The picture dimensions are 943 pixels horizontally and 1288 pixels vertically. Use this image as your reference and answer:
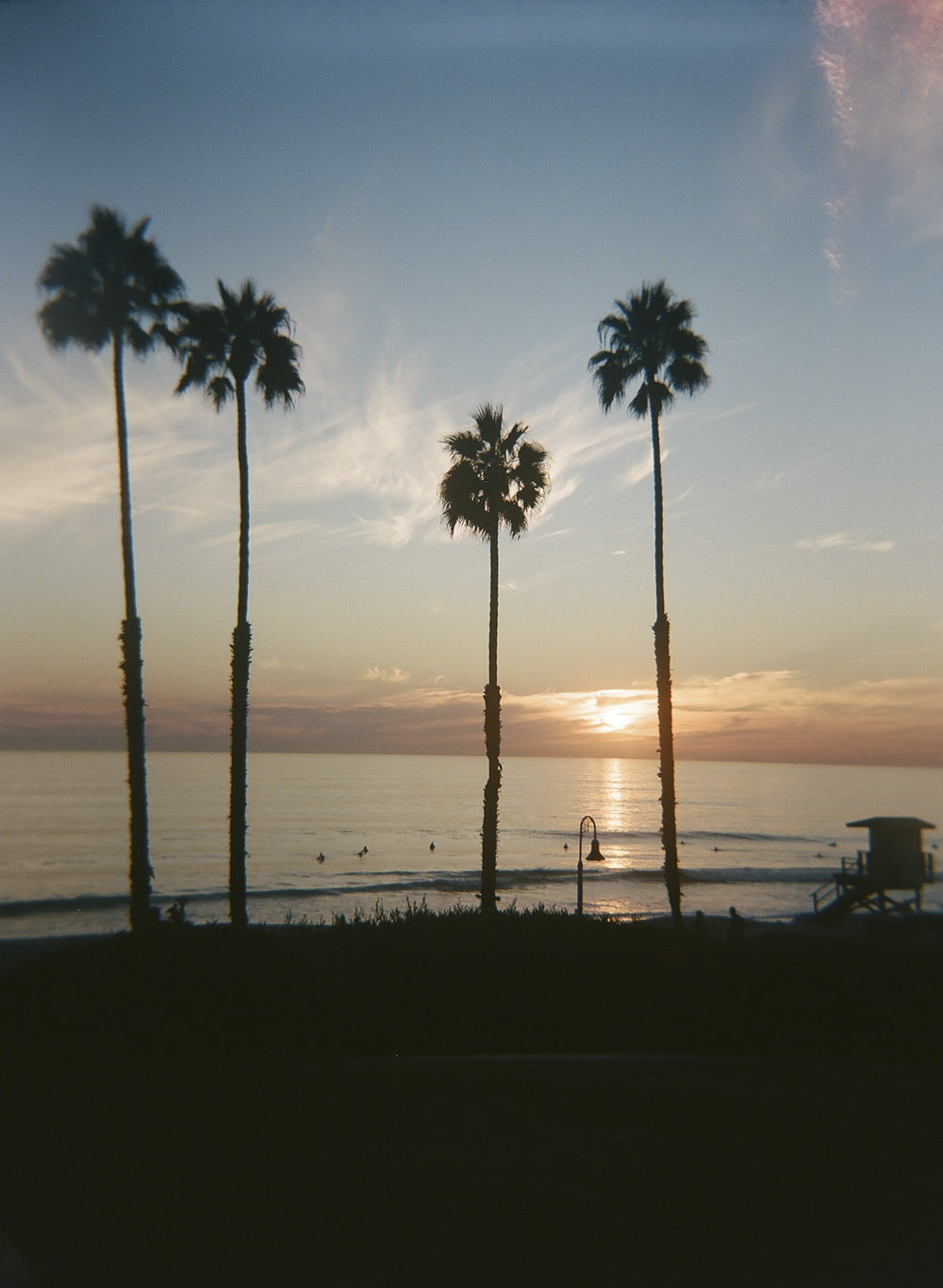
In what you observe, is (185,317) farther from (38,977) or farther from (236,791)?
(38,977)

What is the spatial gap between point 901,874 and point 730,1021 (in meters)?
32.9

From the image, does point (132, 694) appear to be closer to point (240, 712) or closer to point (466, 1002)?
point (240, 712)

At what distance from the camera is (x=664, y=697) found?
2477 centimetres

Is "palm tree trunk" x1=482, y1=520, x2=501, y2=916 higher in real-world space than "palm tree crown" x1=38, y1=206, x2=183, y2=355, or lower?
lower

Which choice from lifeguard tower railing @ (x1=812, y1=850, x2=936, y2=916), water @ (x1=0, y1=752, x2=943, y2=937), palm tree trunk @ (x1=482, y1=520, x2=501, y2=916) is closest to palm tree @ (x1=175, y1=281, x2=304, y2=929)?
palm tree trunk @ (x1=482, y1=520, x2=501, y2=916)

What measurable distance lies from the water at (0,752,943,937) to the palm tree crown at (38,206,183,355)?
28.8 meters

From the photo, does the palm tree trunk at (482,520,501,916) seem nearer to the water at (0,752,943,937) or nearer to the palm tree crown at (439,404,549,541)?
the palm tree crown at (439,404,549,541)

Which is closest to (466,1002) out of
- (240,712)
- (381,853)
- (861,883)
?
(240,712)

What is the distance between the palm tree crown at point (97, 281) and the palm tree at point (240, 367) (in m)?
1.54

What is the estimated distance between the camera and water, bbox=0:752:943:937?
5156 cm

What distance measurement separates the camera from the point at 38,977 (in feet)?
43.1

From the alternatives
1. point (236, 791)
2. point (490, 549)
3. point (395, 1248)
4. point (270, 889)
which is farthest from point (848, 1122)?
point (270, 889)

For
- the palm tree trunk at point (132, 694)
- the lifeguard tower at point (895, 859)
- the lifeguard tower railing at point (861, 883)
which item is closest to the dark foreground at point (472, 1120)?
the palm tree trunk at point (132, 694)

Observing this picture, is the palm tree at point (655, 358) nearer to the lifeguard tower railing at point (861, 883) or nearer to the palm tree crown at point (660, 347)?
the palm tree crown at point (660, 347)
